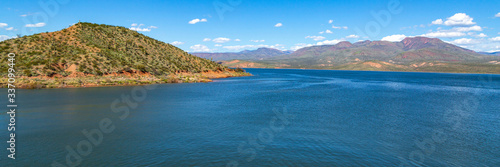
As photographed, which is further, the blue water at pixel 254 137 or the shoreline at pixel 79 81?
the shoreline at pixel 79 81

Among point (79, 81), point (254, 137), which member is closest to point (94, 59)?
point (79, 81)

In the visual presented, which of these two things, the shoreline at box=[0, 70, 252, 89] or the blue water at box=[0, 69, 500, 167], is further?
the shoreline at box=[0, 70, 252, 89]

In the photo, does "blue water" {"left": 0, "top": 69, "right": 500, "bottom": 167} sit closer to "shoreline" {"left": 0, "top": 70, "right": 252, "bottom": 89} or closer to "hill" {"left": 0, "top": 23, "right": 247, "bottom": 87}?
"shoreline" {"left": 0, "top": 70, "right": 252, "bottom": 89}

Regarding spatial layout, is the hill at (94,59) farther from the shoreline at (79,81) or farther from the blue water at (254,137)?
the blue water at (254,137)

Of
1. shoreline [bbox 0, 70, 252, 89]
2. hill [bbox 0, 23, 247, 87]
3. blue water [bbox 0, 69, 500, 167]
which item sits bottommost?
blue water [bbox 0, 69, 500, 167]

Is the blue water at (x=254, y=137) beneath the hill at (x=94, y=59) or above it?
beneath

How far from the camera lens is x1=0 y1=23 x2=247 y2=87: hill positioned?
6438 cm

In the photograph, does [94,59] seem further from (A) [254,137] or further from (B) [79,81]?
(A) [254,137]

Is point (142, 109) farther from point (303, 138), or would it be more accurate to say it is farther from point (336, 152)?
point (336, 152)

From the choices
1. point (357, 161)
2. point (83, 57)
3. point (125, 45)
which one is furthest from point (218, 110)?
point (125, 45)

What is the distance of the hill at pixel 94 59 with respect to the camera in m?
64.4

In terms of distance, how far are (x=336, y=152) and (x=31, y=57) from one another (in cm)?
8607


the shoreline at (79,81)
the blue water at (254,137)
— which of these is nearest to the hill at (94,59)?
the shoreline at (79,81)

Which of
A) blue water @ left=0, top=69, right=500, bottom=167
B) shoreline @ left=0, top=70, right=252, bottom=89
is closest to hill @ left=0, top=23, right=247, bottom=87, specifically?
shoreline @ left=0, top=70, right=252, bottom=89
